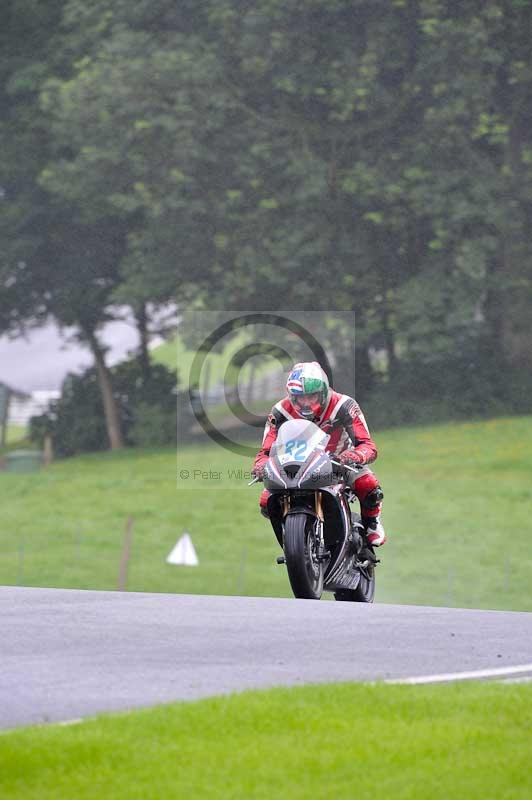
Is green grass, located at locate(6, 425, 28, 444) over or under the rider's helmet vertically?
under

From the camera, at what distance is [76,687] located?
780cm

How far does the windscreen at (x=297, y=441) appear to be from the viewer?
40.3 ft

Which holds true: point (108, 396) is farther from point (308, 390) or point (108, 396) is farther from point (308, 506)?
point (308, 506)

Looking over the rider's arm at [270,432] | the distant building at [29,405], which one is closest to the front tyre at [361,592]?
the rider's arm at [270,432]

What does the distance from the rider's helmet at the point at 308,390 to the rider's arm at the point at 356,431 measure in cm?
25

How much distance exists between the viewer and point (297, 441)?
40.6 feet

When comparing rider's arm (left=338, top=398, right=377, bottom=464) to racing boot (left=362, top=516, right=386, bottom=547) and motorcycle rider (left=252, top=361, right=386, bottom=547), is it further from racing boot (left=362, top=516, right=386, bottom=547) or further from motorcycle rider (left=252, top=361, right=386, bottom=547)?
racing boot (left=362, top=516, right=386, bottom=547)

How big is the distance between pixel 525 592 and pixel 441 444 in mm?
10690

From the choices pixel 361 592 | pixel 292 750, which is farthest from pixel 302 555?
pixel 292 750

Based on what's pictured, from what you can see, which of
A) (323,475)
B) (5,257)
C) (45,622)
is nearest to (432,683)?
(45,622)

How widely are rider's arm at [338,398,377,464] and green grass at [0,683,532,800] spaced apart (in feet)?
18.6

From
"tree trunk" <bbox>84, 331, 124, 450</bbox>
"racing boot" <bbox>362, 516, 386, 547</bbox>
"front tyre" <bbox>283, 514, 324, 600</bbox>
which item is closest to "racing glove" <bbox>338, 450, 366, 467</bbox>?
"front tyre" <bbox>283, 514, 324, 600</bbox>

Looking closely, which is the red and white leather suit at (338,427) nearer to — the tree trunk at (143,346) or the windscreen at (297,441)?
the windscreen at (297,441)

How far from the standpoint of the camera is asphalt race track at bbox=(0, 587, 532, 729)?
7.73 meters
